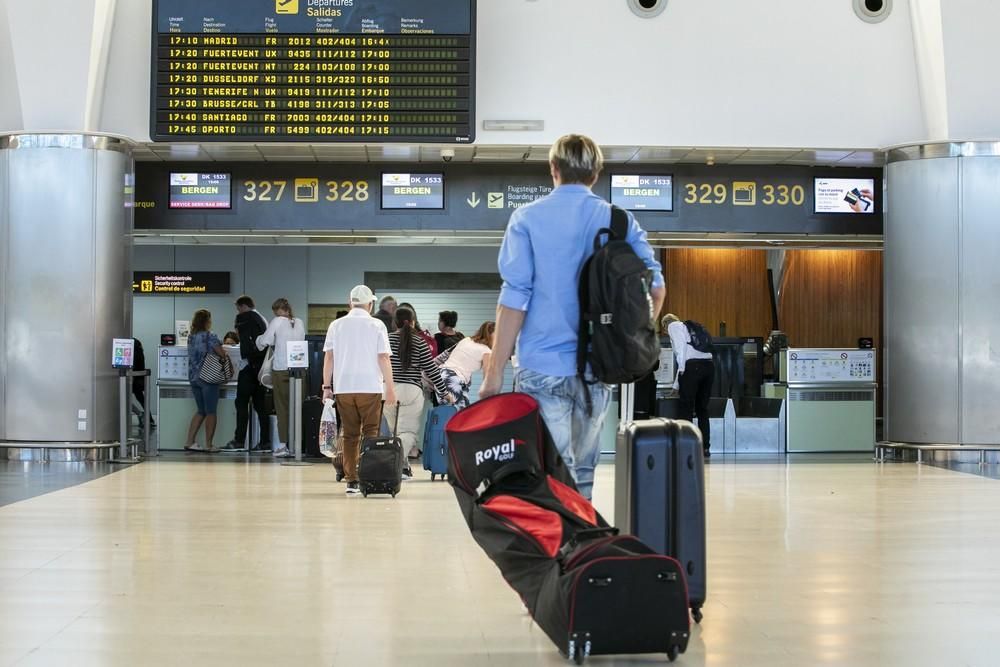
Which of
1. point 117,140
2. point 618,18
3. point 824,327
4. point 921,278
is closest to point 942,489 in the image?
point 921,278

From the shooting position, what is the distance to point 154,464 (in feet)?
38.0

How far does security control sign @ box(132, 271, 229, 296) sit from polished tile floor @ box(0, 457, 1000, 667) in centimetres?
1087

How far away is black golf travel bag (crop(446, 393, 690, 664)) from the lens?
338 centimetres

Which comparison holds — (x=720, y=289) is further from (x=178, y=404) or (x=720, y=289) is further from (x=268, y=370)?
(x=178, y=404)

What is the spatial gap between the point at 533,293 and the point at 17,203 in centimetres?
881

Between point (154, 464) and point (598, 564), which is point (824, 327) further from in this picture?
point (598, 564)

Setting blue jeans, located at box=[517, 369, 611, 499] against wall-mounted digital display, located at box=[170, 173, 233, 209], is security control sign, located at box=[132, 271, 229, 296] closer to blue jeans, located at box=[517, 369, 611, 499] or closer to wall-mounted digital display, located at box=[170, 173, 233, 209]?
wall-mounted digital display, located at box=[170, 173, 233, 209]

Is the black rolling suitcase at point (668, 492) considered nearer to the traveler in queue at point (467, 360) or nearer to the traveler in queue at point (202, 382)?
the traveler in queue at point (467, 360)

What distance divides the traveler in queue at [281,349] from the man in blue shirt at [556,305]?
920cm

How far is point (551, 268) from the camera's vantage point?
3926 mm

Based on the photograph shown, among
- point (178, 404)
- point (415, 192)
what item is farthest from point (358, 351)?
point (178, 404)

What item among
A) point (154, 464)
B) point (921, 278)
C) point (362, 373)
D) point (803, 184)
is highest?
point (803, 184)

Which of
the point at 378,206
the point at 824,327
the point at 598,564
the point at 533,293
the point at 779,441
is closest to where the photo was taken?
the point at 598,564

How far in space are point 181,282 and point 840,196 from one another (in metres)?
10.7
